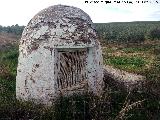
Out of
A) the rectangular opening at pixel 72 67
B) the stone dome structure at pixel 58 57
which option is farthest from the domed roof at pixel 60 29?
the rectangular opening at pixel 72 67

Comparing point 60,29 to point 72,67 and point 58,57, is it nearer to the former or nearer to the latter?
point 58,57

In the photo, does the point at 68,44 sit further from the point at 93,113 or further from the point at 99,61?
the point at 93,113

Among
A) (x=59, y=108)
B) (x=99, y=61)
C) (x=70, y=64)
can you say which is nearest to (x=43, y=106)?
(x=59, y=108)

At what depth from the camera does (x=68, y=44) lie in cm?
830

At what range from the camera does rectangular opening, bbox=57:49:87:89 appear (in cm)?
845

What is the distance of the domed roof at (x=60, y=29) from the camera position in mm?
8367

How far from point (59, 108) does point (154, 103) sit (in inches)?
110

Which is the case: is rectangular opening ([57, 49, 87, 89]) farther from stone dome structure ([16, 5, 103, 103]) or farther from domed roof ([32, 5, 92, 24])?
domed roof ([32, 5, 92, 24])

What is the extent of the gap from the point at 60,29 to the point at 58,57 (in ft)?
2.28

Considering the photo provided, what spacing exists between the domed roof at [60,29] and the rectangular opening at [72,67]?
0.94 feet

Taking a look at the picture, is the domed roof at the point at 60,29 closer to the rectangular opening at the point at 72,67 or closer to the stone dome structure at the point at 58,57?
the stone dome structure at the point at 58,57

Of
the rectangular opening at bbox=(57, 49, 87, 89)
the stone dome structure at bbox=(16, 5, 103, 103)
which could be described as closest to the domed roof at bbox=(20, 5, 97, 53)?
the stone dome structure at bbox=(16, 5, 103, 103)

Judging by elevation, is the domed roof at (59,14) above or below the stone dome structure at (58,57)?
above

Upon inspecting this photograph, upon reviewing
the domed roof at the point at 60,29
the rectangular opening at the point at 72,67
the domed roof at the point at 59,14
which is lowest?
the rectangular opening at the point at 72,67
